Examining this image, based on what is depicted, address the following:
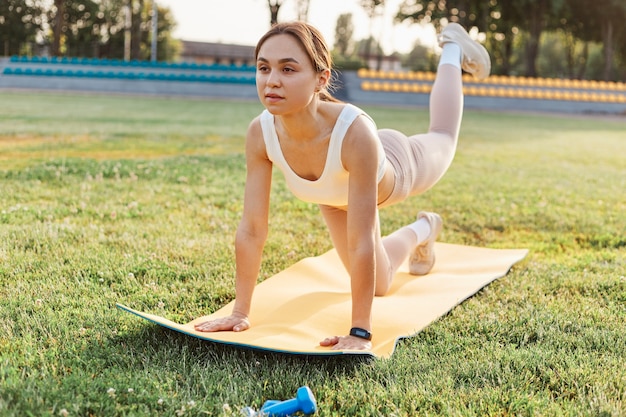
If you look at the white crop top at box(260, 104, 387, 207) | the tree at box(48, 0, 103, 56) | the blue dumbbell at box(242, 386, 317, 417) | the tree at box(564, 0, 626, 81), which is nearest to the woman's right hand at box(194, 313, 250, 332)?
the white crop top at box(260, 104, 387, 207)

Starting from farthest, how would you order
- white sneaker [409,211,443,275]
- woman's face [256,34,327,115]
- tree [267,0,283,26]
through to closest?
tree [267,0,283,26], white sneaker [409,211,443,275], woman's face [256,34,327,115]

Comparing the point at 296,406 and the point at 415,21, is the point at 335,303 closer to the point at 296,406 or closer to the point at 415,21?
the point at 296,406

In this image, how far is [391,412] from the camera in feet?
7.50

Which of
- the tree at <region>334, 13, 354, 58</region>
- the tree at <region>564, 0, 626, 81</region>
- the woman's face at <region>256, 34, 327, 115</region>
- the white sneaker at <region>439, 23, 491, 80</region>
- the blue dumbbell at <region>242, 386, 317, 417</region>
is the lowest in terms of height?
the blue dumbbell at <region>242, 386, 317, 417</region>

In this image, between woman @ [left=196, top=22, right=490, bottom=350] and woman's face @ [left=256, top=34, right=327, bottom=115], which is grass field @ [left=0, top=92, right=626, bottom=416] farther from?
woman's face @ [left=256, top=34, right=327, bottom=115]

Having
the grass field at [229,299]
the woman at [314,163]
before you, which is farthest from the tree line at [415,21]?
the woman at [314,163]

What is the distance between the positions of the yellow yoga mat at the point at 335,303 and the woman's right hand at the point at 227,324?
1.9 inches

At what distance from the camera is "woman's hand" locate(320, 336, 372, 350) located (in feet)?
9.13

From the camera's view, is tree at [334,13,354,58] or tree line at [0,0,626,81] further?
tree at [334,13,354,58]

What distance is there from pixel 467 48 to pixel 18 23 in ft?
167

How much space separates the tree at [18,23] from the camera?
1880 inches

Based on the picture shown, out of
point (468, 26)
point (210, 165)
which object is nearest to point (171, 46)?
point (468, 26)

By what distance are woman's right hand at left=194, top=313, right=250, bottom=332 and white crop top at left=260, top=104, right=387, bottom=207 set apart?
2.20 ft

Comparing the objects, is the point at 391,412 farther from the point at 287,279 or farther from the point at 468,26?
the point at 468,26
